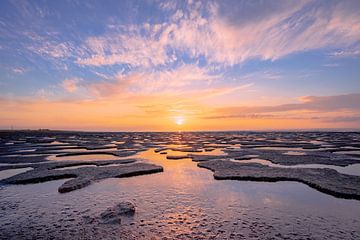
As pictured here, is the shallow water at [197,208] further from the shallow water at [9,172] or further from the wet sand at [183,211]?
the shallow water at [9,172]

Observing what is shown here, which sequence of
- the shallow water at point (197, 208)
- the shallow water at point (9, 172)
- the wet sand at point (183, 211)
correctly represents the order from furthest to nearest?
1. the shallow water at point (9, 172)
2. the shallow water at point (197, 208)
3. the wet sand at point (183, 211)

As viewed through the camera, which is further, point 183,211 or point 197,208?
point 197,208

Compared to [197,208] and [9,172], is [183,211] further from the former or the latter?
[9,172]

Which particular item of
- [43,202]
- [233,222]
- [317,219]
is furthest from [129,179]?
[317,219]

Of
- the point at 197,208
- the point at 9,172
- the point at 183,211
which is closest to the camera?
the point at 183,211

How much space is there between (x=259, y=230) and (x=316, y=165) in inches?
639

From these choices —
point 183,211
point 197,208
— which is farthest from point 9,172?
point 197,208

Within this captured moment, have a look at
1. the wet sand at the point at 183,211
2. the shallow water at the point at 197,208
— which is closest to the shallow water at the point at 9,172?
the wet sand at the point at 183,211

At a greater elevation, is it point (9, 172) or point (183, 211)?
point (9, 172)

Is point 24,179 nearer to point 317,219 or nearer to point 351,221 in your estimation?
point 317,219

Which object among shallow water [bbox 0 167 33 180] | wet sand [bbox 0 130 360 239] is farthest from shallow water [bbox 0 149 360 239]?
shallow water [bbox 0 167 33 180]

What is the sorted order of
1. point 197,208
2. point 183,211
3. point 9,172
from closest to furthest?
point 183,211 < point 197,208 < point 9,172

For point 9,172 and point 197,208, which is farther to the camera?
point 9,172

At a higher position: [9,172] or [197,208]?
[9,172]
